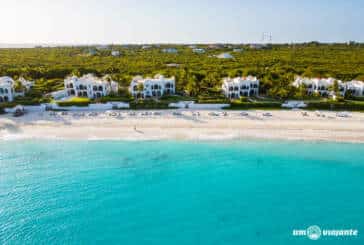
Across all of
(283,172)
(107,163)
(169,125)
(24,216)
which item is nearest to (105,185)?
(107,163)

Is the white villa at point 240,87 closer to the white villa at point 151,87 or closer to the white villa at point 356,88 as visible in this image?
the white villa at point 151,87

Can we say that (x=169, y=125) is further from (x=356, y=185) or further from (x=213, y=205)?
(x=356, y=185)

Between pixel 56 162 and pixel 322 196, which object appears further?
pixel 56 162

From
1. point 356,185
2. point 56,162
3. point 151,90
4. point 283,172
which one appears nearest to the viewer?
point 356,185

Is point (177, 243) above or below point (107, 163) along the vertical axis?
below

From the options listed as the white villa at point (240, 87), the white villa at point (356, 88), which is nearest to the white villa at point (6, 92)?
the white villa at point (240, 87)

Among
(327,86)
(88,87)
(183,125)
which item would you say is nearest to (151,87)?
(88,87)

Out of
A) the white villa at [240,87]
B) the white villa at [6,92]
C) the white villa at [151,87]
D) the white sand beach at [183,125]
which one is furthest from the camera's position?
the white villa at [240,87]
